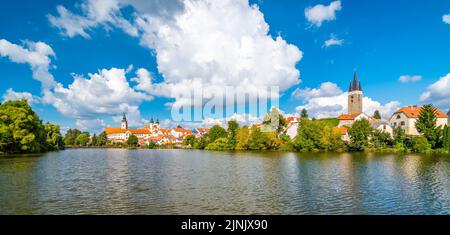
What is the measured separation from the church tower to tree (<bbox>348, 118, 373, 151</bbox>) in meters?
60.3

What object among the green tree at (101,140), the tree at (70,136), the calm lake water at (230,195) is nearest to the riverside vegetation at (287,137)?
the calm lake water at (230,195)

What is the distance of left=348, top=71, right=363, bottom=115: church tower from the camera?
420ft

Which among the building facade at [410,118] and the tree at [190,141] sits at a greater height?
the building facade at [410,118]

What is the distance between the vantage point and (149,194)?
19672 millimetres

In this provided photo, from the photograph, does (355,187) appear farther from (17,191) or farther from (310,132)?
(310,132)

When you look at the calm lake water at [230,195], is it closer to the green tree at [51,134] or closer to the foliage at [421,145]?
the foliage at [421,145]

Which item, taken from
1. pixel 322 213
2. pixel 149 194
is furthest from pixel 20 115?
pixel 322 213

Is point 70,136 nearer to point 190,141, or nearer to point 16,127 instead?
point 190,141

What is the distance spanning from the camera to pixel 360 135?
6888 centimetres

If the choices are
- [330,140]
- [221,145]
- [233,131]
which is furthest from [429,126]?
[221,145]

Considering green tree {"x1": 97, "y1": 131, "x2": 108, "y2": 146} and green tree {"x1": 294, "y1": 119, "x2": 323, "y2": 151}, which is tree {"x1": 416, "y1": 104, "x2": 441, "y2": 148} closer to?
green tree {"x1": 294, "y1": 119, "x2": 323, "y2": 151}

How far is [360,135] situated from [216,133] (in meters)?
50.2

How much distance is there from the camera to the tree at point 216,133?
107 metres
